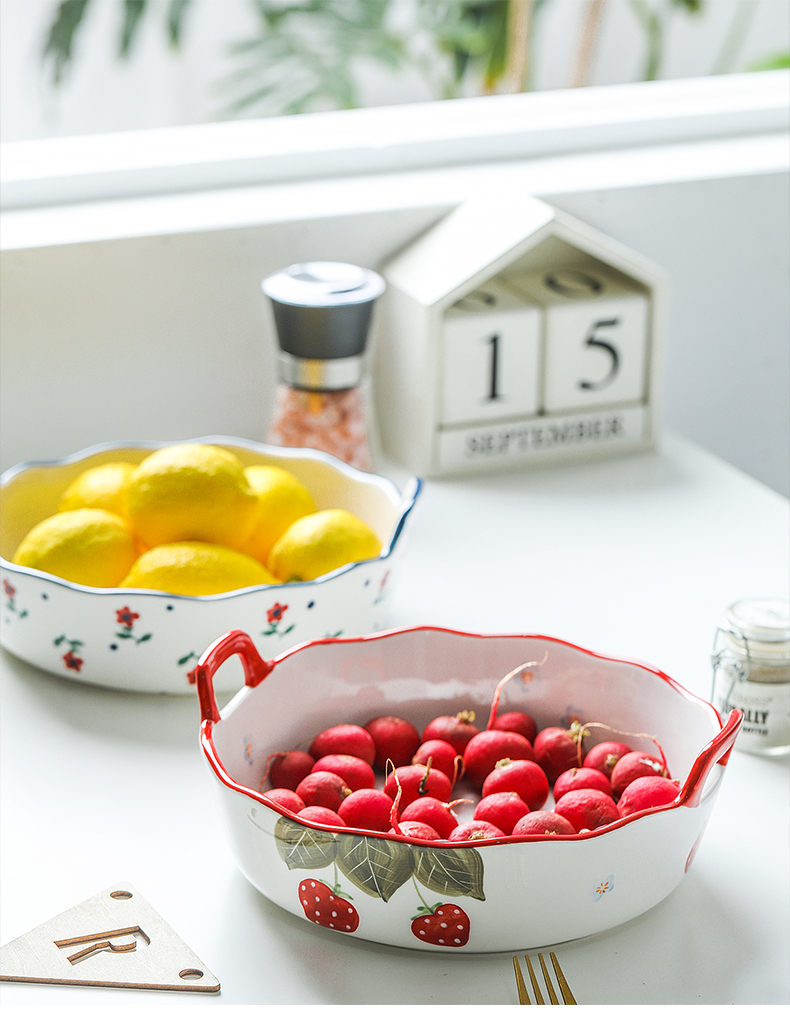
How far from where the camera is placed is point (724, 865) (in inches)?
25.5

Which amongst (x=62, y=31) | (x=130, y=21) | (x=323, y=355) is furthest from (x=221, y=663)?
(x=130, y=21)

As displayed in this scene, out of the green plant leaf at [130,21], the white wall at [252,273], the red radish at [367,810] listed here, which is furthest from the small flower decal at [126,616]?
the green plant leaf at [130,21]

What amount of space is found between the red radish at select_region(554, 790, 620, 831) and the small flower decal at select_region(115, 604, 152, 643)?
0.30 metres

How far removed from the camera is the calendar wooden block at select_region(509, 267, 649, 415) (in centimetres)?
114

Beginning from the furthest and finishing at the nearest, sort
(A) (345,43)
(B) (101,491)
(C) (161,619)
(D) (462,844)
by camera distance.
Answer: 1. (A) (345,43)
2. (B) (101,491)
3. (C) (161,619)
4. (D) (462,844)

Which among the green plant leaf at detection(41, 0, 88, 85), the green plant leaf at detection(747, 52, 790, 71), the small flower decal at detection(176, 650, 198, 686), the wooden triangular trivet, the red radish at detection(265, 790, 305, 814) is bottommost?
the wooden triangular trivet

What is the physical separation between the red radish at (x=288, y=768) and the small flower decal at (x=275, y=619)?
122 mm

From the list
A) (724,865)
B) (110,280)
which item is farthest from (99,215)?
(724,865)

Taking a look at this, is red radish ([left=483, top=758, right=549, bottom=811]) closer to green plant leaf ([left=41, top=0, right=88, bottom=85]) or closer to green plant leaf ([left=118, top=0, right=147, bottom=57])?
green plant leaf ([left=41, top=0, right=88, bottom=85])

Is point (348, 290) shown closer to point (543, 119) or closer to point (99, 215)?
point (99, 215)

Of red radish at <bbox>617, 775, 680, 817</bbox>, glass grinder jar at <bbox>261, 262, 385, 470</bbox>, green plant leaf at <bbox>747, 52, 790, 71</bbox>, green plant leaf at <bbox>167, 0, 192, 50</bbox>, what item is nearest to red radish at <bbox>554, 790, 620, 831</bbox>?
red radish at <bbox>617, 775, 680, 817</bbox>

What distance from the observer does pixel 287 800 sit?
23.6 inches

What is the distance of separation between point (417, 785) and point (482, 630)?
253 mm

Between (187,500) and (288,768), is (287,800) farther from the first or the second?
(187,500)
